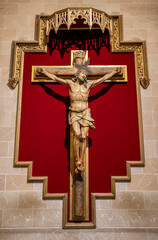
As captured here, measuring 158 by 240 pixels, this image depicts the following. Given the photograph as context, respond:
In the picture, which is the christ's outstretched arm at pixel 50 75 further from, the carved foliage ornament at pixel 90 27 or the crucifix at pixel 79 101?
the carved foliage ornament at pixel 90 27

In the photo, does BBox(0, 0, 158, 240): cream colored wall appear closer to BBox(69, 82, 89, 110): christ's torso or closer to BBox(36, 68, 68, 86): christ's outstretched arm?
BBox(36, 68, 68, 86): christ's outstretched arm

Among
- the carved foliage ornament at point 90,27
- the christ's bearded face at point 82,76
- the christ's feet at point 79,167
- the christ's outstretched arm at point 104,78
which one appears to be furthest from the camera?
the carved foliage ornament at point 90,27

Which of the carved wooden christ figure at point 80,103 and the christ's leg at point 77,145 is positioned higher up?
the carved wooden christ figure at point 80,103

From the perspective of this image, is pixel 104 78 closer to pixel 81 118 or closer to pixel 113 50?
pixel 113 50

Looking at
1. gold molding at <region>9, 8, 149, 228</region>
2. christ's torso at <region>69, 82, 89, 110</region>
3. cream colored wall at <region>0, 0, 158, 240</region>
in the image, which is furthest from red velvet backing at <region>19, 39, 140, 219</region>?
christ's torso at <region>69, 82, 89, 110</region>

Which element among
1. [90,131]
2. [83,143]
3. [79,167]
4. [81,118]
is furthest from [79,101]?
[79,167]

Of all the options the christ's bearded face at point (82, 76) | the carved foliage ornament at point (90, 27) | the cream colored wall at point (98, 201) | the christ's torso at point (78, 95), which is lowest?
the cream colored wall at point (98, 201)

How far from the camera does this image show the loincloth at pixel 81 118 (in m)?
4.41

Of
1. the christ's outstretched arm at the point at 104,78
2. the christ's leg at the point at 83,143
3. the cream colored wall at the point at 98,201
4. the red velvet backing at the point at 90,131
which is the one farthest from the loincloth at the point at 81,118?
the cream colored wall at the point at 98,201

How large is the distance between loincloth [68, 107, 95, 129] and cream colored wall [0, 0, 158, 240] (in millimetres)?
1179

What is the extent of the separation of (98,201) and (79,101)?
1864 mm

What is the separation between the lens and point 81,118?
4.48 meters

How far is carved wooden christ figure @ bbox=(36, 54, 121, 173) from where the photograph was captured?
4.38 m

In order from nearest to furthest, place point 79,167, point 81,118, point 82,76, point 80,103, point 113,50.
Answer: point 79,167, point 81,118, point 80,103, point 82,76, point 113,50
